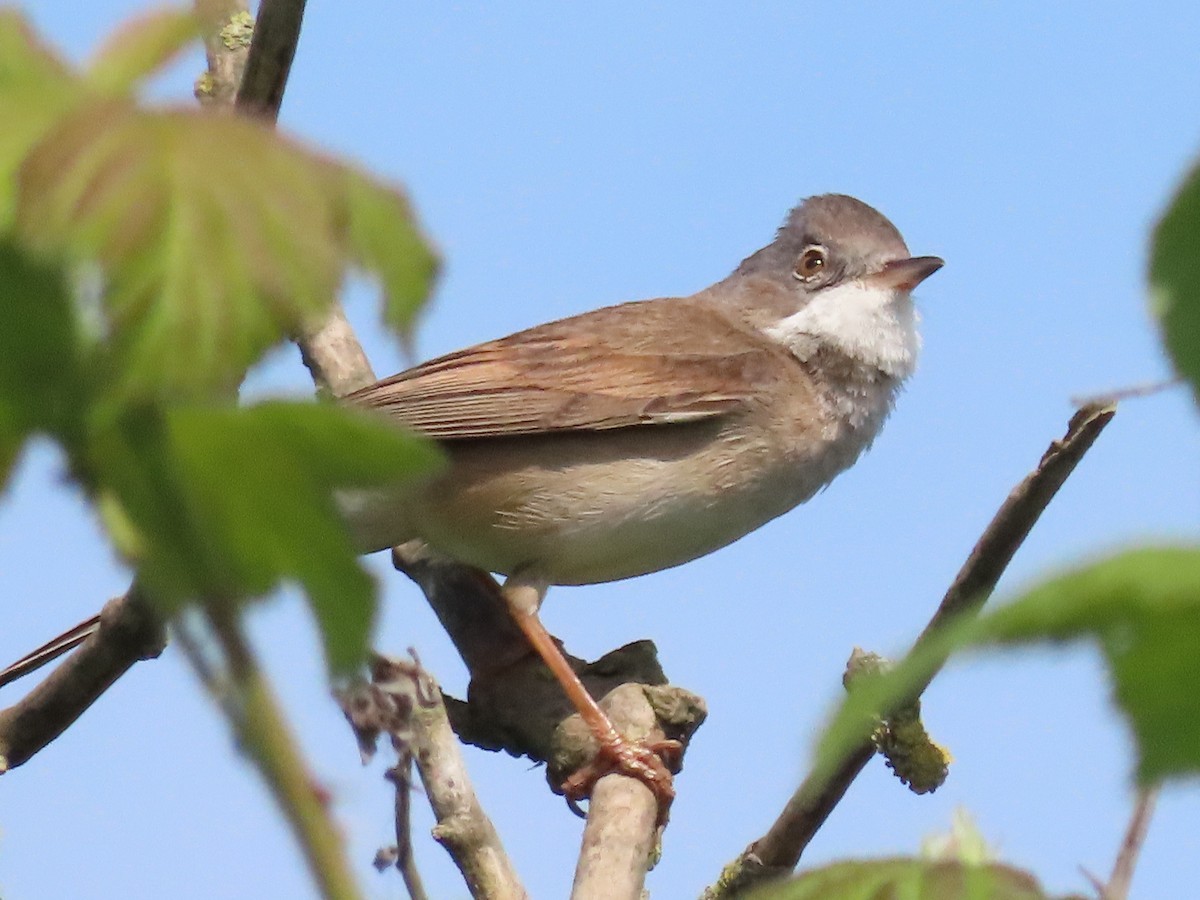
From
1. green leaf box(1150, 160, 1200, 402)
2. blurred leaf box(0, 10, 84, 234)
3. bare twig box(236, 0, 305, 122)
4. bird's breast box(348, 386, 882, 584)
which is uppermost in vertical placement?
bare twig box(236, 0, 305, 122)

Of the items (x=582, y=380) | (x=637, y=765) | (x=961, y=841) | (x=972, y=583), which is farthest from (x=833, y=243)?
(x=961, y=841)

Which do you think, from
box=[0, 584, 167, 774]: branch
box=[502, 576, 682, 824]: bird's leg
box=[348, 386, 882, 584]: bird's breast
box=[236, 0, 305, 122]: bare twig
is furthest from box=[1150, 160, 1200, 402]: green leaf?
box=[348, 386, 882, 584]: bird's breast

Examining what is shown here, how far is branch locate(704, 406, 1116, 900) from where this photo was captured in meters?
2.06

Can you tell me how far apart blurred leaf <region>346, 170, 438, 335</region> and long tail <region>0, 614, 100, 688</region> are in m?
2.69

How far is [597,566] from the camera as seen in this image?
5168 millimetres

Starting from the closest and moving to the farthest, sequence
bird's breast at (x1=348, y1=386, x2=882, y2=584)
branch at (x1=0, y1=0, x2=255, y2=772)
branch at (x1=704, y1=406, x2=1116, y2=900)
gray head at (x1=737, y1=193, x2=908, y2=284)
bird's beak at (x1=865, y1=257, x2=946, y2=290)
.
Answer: branch at (x1=704, y1=406, x2=1116, y2=900)
branch at (x1=0, y1=0, x2=255, y2=772)
bird's breast at (x1=348, y1=386, x2=882, y2=584)
bird's beak at (x1=865, y1=257, x2=946, y2=290)
gray head at (x1=737, y1=193, x2=908, y2=284)

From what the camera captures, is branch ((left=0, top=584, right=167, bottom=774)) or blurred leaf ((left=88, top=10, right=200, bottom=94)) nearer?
blurred leaf ((left=88, top=10, right=200, bottom=94))

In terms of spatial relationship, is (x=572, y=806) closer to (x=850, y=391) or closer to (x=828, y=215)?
(x=850, y=391)

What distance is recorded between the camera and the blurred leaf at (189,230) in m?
0.70

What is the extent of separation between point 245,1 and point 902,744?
3561 mm

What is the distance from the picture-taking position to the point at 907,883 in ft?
3.20

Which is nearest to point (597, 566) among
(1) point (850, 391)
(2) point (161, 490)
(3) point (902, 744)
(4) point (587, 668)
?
(4) point (587, 668)

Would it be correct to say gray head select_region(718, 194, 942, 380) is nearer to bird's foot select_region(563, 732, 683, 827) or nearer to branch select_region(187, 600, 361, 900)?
bird's foot select_region(563, 732, 683, 827)

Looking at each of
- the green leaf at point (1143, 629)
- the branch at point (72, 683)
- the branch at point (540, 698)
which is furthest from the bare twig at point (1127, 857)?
the branch at point (540, 698)
